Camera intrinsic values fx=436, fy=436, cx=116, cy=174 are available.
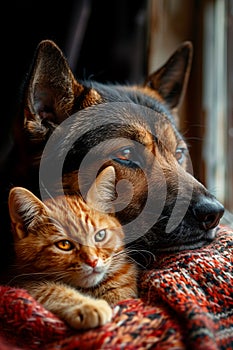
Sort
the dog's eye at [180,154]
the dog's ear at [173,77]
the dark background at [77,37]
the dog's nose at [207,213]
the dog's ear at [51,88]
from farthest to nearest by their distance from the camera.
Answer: the dark background at [77,37], the dog's ear at [173,77], the dog's eye at [180,154], the dog's ear at [51,88], the dog's nose at [207,213]

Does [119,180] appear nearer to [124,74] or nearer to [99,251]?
[99,251]

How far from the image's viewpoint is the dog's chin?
3.65ft

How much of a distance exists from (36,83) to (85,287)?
59 cm

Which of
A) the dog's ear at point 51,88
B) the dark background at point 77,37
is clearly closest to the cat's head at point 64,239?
the dog's ear at point 51,88

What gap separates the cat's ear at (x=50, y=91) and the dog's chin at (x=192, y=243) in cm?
50

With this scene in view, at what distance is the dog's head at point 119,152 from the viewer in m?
1.13

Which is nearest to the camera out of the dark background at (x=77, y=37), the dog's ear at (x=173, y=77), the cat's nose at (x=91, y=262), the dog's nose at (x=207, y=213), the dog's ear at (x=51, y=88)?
the cat's nose at (x=91, y=262)

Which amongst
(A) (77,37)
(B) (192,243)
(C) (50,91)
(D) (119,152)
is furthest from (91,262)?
(A) (77,37)

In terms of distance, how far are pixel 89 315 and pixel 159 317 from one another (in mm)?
140

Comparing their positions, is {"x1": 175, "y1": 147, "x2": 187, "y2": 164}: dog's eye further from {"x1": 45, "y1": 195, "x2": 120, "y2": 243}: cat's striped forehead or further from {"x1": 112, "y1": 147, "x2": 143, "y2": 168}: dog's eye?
{"x1": 45, "y1": 195, "x2": 120, "y2": 243}: cat's striped forehead

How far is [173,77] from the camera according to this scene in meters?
1.73

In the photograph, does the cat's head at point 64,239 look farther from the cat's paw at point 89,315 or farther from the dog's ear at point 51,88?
the dog's ear at point 51,88

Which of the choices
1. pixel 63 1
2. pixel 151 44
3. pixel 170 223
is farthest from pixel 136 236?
pixel 63 1

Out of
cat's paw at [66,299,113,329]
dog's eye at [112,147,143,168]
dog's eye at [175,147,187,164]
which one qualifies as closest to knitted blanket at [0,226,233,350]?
cat's paw at [66,299,113,329]
